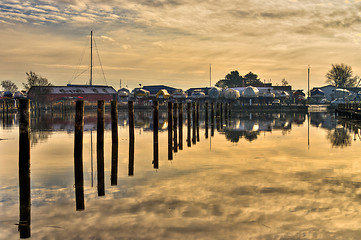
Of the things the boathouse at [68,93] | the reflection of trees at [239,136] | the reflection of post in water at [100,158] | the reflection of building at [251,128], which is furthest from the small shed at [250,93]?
the reflection of post in water at [100,158]

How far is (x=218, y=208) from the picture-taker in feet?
39.0

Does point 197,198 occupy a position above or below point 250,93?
below

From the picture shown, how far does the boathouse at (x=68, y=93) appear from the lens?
116m

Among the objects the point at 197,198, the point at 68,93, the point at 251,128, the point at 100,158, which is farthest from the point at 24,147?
the point at 68,93

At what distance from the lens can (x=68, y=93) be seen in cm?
12212

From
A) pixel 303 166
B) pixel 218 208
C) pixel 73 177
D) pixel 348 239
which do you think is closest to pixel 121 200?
pixel 218 208

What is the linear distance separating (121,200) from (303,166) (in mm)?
9989

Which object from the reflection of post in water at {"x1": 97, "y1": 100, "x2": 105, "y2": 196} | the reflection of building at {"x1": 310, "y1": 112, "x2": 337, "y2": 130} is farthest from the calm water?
the reflection of building at {"x1": 310, "y1": 112, "x2": 337, "y2": 130}

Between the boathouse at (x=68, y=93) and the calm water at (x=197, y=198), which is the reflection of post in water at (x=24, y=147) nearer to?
the calm water at (x=197, y=198)

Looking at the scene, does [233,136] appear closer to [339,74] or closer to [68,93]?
[68,93]

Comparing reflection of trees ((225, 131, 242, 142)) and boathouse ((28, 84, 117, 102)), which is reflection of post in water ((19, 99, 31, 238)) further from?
boathouse ((28, 84, 117, 102))

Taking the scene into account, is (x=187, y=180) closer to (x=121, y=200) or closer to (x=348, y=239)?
(x=121, y=200)

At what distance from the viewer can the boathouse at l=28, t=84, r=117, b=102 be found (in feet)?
382

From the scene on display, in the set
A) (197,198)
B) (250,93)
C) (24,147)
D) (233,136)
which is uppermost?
→ (250,93)
